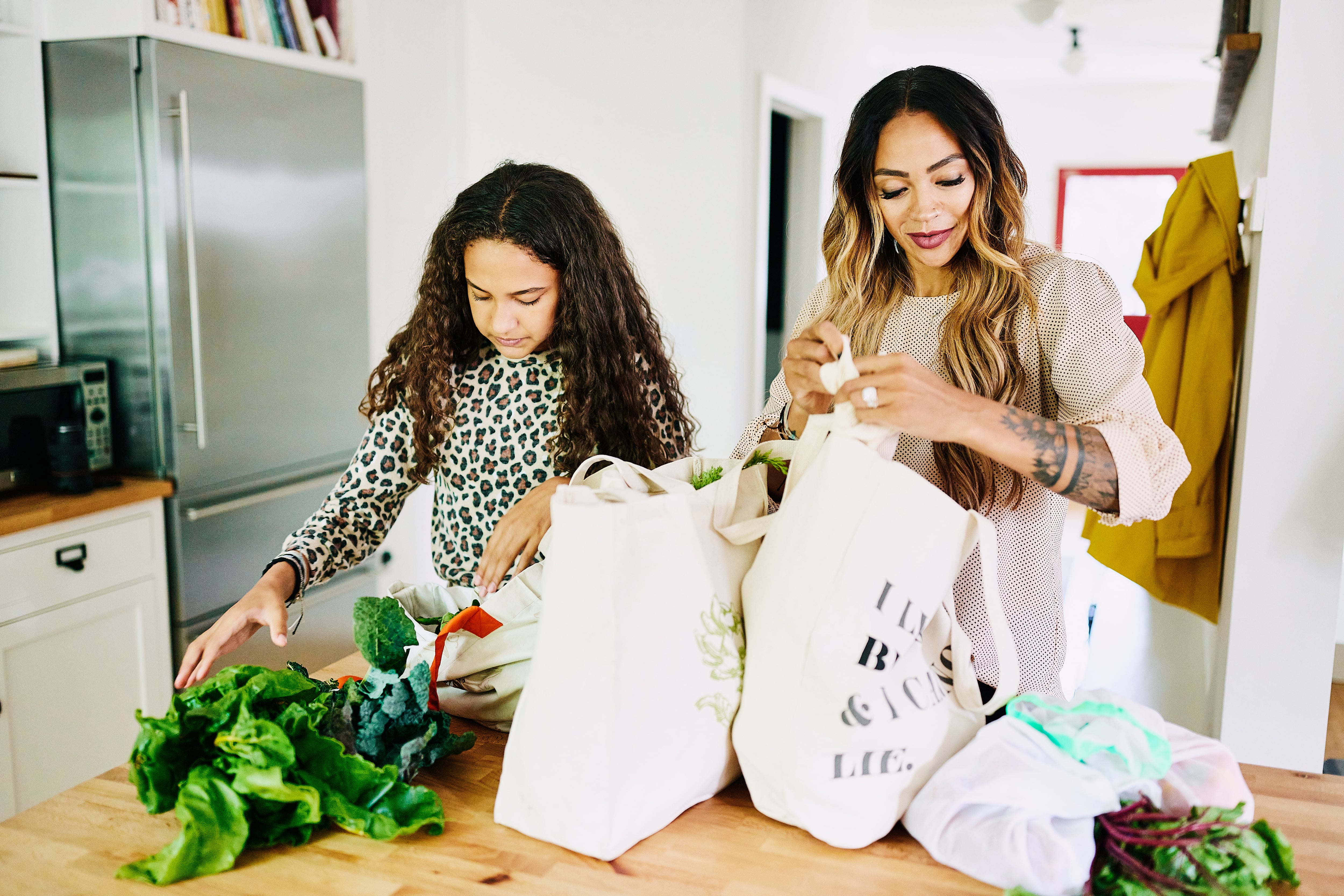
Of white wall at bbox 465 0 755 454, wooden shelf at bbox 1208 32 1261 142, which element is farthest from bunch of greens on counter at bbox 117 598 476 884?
white wall at bbox 465 0 755 454

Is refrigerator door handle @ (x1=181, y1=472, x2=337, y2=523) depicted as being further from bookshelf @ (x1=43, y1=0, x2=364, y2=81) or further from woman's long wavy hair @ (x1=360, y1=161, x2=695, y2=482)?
woman's long wavy hair @ (x1=360, y1=161, x2=695, y2=482)

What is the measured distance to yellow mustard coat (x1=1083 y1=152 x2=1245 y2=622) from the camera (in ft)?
7.65

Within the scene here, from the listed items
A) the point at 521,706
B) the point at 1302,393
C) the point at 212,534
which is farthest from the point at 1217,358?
the point at 212,534

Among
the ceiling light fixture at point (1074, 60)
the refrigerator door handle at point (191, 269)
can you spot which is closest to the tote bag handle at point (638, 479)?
the refrigerator door handle at point (191, 269)

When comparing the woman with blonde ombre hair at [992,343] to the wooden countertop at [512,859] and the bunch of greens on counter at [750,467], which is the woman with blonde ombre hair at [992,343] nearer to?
the bunch of greens on counter at [750,467]

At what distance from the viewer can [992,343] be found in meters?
1.21

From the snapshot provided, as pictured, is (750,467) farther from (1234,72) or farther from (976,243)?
(1234,72)

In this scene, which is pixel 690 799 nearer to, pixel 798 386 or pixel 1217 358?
pixel 798 386

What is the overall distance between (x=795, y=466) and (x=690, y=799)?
329 millimetres

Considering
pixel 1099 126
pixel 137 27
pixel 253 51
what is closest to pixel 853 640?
pixel 137 27

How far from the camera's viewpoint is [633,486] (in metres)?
0.99

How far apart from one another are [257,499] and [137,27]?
3.83 feet

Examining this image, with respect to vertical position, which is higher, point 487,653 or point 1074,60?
point 1074,60

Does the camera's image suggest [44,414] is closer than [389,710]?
No
